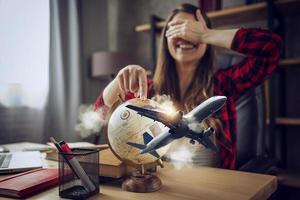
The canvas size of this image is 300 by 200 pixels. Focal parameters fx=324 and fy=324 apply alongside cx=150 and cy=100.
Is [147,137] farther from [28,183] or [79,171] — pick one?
[28,183]

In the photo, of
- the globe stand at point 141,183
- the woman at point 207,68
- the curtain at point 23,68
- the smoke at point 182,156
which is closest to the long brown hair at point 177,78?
the woman at point 207,68

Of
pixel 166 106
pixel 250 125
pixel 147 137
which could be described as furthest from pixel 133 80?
pixel 250 125

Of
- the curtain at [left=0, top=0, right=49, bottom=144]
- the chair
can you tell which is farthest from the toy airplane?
the curtain at [left=0, top=0, right=49, bottom=144]

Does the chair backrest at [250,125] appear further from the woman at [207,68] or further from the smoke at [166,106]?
the smoke at [166,106]

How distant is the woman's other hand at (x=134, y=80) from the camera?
0.82 metres

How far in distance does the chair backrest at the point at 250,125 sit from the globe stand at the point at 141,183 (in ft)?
2.43

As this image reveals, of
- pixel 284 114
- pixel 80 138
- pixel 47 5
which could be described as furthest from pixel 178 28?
pixel 80 138

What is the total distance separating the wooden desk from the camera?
0.67m

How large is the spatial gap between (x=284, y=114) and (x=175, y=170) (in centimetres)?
164

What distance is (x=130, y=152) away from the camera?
68 cm

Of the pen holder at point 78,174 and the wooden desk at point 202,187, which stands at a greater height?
the pen holder at point 78,174

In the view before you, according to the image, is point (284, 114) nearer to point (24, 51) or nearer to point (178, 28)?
point (178, 28)

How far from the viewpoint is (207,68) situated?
1356 mm

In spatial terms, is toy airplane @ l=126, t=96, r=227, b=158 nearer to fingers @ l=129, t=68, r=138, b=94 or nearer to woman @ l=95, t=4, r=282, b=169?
fingers @ l=129, t=68, r=138, b=94
